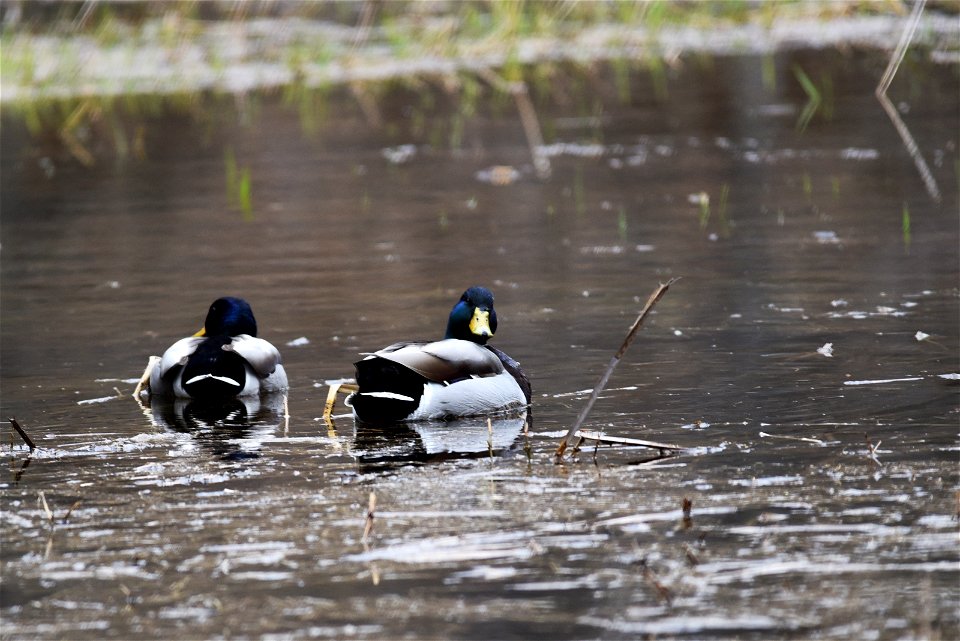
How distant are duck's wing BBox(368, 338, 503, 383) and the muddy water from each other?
0.79 ft

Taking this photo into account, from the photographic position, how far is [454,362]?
7.32m

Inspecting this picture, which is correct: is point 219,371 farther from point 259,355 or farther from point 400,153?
point 400,153

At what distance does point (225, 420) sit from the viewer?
763cm

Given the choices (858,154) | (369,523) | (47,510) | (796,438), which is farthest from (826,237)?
(47,510)

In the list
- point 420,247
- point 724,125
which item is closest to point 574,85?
point 724,125

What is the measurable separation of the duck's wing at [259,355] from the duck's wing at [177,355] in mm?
174

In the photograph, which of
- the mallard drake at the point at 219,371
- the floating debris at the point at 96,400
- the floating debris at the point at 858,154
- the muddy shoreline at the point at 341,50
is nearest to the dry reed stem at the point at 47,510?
the floating debris at the point at 96,400

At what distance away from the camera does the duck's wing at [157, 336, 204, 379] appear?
26.2 ft

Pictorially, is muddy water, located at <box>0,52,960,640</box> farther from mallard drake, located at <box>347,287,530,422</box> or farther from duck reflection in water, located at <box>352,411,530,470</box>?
Answer: mallard drake, located at <box>347,287,530,422</box>

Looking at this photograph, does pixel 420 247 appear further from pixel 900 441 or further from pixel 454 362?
pixel 900 441

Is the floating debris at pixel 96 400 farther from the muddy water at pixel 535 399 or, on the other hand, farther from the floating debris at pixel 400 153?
the floating debris at pixel 400 153

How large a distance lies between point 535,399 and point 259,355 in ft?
4.53

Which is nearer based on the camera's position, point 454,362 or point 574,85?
point 454,362

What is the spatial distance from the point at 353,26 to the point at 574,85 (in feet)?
24.9
